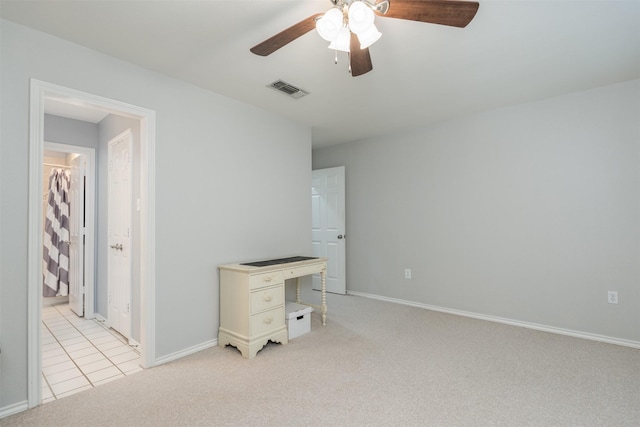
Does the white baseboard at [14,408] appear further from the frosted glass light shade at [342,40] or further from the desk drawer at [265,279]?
the frosted glass light shade at [342,40]

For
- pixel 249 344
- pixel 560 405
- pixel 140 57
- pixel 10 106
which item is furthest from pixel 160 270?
pixel 560 405

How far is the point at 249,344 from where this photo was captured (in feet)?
8.61

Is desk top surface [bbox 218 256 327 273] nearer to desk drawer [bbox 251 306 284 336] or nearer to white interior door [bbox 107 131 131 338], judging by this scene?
desk drawer [bbox 251 306 284 336]

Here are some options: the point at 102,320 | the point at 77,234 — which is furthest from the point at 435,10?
the point at 77,234

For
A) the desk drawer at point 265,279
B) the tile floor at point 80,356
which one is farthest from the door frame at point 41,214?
the desk drawer at point 265,279

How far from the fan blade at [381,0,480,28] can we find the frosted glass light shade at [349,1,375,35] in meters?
0.11

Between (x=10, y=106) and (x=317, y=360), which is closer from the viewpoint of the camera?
(x=10, y=106)

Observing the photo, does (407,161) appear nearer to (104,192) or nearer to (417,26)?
(417,26)

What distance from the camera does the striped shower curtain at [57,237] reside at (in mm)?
4215

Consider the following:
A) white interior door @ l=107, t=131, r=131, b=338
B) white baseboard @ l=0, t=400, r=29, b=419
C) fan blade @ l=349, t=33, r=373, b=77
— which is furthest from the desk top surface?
fan blade @ l=349, t=33, r=373, b=77

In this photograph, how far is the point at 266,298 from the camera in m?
2.79

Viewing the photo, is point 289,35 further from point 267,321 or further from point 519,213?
point 519,213

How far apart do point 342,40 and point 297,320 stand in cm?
247

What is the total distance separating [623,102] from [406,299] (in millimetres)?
3037
